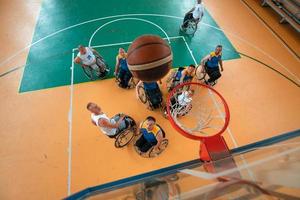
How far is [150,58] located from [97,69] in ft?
8.16

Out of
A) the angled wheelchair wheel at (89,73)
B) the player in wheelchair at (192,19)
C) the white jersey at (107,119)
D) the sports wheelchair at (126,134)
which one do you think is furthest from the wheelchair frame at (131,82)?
the player in wheelchair at (192,19)

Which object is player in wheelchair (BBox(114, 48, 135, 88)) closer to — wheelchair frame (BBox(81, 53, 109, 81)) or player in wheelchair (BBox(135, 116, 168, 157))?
wheelchair frame (BBox(81, 53, 109, 81))

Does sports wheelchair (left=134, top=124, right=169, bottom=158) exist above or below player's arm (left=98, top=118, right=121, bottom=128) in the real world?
below

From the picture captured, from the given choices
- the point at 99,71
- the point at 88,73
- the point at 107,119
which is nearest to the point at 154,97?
the point at 107,119

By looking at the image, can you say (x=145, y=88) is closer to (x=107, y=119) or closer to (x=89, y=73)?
(x=107, y=119)

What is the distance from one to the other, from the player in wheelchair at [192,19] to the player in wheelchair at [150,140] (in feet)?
12.2

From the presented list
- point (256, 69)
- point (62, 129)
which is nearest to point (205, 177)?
point (62, 129)

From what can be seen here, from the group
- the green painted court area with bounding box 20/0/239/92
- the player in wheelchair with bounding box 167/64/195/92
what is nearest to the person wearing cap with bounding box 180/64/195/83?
the player in wheelchair with bounding box 167/64/195/92

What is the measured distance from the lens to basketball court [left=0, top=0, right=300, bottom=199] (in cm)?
417

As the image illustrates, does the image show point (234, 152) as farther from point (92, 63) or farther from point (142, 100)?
point (92, 63)

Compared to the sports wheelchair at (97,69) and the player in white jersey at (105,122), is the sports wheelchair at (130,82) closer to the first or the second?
the sports wheelchair at (97,69)

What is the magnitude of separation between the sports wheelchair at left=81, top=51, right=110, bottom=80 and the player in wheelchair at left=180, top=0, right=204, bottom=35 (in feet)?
9.11

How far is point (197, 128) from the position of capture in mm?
4438

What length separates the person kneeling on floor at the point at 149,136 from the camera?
3.82 meters
